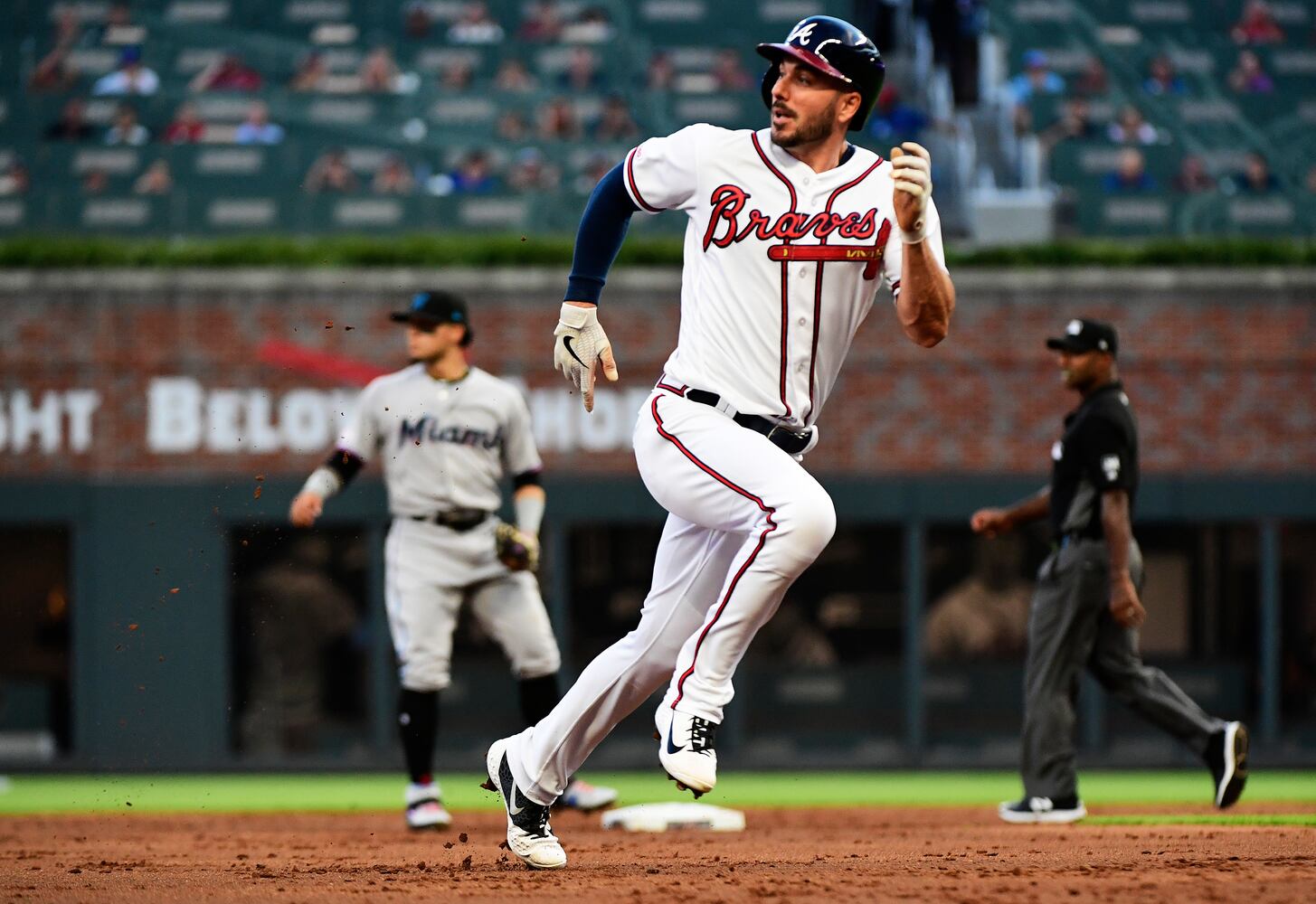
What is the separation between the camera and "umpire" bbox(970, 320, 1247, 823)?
7.02 m

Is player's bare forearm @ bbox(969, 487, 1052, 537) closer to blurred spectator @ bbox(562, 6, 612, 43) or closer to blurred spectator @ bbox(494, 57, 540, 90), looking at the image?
blurred spectator @ bbox(494, 57, 540, 90)

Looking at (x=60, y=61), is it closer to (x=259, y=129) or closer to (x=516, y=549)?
(x=259, y=129)

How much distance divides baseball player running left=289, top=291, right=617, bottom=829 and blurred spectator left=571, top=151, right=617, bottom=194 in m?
6.29

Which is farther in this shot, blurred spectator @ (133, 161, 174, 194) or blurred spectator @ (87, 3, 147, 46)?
blurred spectator @ (87, 3, 147, 46)

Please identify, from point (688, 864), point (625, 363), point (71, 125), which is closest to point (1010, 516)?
point (688, 864)

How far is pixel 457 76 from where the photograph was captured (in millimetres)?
14617

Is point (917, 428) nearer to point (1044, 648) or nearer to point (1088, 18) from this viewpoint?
point (1088, 18)

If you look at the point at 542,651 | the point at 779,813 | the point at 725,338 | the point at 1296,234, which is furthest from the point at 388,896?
the point at 1296,234

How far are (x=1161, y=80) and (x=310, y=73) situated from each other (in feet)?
23.4

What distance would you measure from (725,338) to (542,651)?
122 inches

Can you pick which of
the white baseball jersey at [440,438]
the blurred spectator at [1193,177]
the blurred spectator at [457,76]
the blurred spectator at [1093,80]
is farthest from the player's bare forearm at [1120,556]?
the blurred spectator at [457,76]

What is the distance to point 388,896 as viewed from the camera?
406 cm

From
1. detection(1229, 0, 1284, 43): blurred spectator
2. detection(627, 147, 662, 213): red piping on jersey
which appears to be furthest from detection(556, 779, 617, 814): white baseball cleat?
detection(1229, 0, 1284, 43): blurred spectator

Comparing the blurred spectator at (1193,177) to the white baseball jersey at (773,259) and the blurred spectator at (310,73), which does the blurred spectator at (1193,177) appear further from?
the white baseball jersey at (773,259)
